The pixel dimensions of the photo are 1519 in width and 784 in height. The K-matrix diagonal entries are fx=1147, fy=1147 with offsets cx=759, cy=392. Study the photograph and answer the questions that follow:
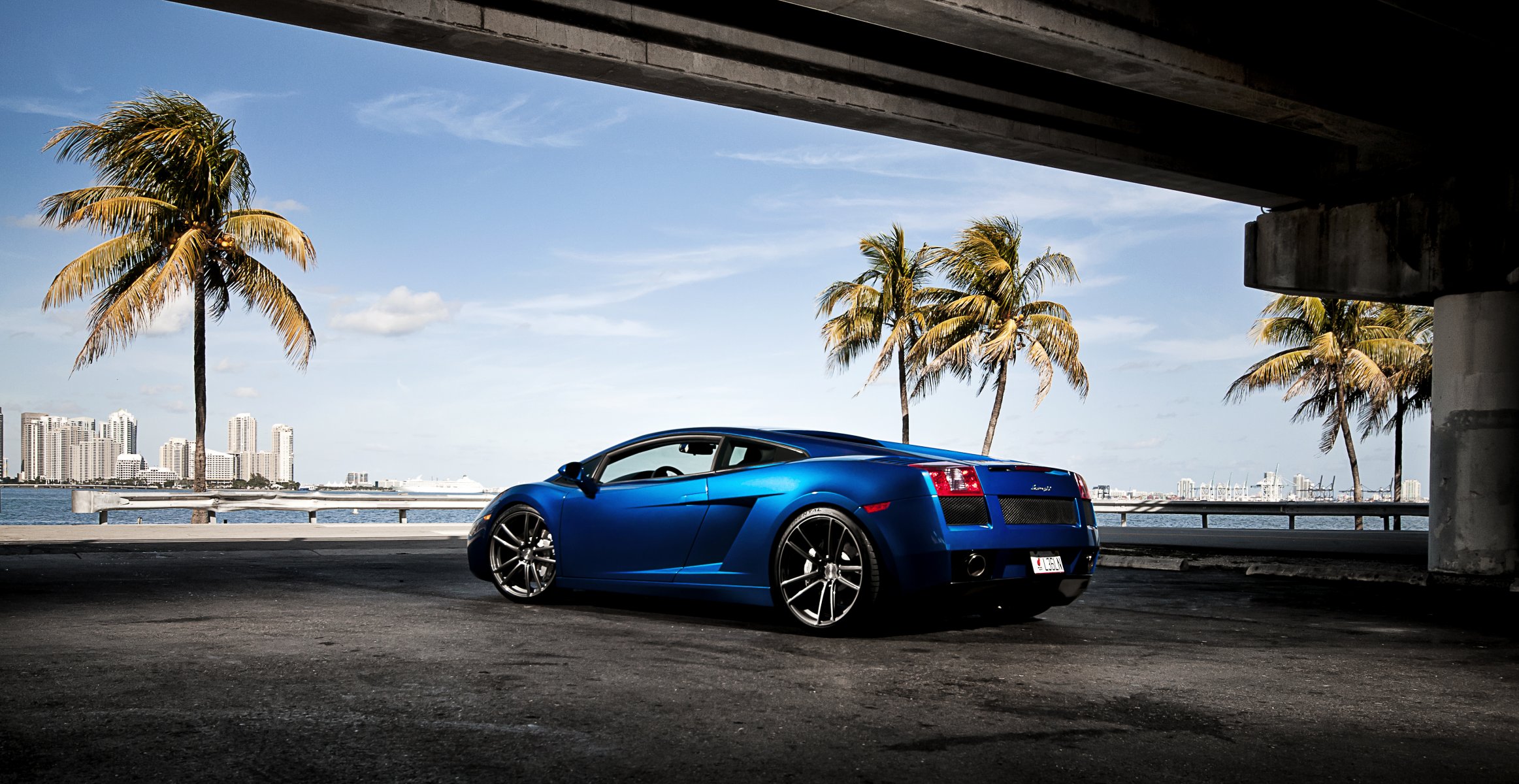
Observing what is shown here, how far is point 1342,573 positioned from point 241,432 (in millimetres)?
124300

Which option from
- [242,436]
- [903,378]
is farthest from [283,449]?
[903,378]

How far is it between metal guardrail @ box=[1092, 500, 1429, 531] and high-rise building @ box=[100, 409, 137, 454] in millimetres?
107354

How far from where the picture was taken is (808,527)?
6.88 metres

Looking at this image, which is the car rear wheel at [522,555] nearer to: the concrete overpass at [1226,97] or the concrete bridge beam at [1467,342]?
the concrete overpass at [1226,97]

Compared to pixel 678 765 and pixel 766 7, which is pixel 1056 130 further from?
pixel 678 765

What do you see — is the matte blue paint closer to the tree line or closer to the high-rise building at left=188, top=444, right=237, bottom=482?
the tree line

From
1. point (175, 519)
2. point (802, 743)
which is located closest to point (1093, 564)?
point (802, 743)

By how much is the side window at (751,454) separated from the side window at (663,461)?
0.33 feet

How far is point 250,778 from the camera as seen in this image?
3.40 m

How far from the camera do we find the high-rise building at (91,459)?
10531cm

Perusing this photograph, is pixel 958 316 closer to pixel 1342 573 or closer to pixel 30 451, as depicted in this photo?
pixel 1342 573

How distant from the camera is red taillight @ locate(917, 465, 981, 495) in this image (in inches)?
258

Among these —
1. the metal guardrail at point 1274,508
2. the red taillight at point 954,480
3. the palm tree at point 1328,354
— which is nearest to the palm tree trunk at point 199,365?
the red taillight at point 954,480

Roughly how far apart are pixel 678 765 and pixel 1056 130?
978cm
